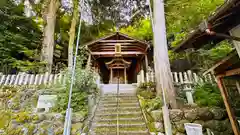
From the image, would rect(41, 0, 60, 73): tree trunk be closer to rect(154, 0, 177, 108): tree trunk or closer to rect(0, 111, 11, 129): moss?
rect(0, 111, 11, 129): moss

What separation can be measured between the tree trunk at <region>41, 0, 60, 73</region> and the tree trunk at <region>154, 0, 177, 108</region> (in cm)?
593

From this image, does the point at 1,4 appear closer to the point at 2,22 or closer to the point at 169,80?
the point at 2,22

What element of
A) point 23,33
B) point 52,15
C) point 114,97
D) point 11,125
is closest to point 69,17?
point 52,15

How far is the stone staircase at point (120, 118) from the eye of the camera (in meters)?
4.20

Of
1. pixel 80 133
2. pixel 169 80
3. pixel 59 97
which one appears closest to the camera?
pixel 80 133

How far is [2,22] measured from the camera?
353 inches

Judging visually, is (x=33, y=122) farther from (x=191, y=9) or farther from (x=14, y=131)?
(x=191, y=9)

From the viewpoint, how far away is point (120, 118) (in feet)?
15.7

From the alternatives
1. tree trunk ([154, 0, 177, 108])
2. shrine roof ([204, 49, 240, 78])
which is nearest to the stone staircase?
tree trunk ([154, 0, 177, 108])

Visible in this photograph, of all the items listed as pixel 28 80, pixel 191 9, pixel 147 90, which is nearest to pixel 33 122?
pixel 28 80

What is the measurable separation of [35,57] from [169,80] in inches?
312

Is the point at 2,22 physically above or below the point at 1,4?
below

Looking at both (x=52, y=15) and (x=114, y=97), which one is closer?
(x=114, y=97)

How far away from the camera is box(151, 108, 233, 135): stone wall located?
168 inches
